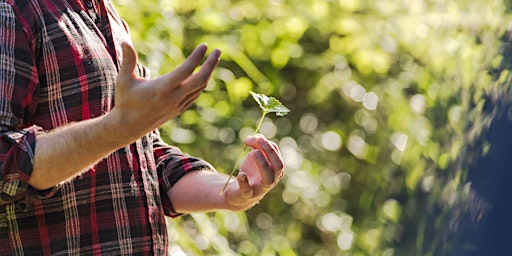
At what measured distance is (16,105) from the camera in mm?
1996

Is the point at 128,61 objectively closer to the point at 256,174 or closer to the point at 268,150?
the point at 268,150

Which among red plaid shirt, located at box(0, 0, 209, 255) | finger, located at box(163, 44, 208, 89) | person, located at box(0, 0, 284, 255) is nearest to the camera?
finger, located at box(163, 44, 208, 89)

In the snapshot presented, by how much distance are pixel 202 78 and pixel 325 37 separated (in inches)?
138

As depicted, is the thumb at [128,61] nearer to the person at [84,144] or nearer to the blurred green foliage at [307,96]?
the person at [84,144]

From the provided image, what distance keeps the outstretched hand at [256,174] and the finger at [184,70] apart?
1.30 feet

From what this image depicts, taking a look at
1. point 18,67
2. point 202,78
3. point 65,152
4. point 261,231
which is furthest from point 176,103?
point 261,231

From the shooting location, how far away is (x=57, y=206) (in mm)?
2107

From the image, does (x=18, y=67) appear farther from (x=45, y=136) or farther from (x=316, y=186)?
(x=316, y=186)

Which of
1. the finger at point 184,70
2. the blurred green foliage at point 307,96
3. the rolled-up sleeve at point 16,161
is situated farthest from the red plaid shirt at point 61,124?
the blurred green foliage at point 307,96

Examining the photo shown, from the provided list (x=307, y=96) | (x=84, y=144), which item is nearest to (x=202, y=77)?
(x=84, y=144)

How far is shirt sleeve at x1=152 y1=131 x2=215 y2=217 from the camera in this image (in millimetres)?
2408

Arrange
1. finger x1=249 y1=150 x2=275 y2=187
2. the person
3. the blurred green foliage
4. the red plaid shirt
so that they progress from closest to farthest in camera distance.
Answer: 1. the person
2. the red plaid shirt
3. finger x1=249 y1=150 x2=275 y2=187
4. the blurred green foliage

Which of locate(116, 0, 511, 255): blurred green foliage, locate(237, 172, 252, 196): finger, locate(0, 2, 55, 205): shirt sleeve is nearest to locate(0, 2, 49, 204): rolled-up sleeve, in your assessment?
locate(0, 2, 55, 205): shirt sleeve

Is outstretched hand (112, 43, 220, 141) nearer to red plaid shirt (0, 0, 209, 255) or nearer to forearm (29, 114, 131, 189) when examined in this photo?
forearm (29, 114, 131, 189)
